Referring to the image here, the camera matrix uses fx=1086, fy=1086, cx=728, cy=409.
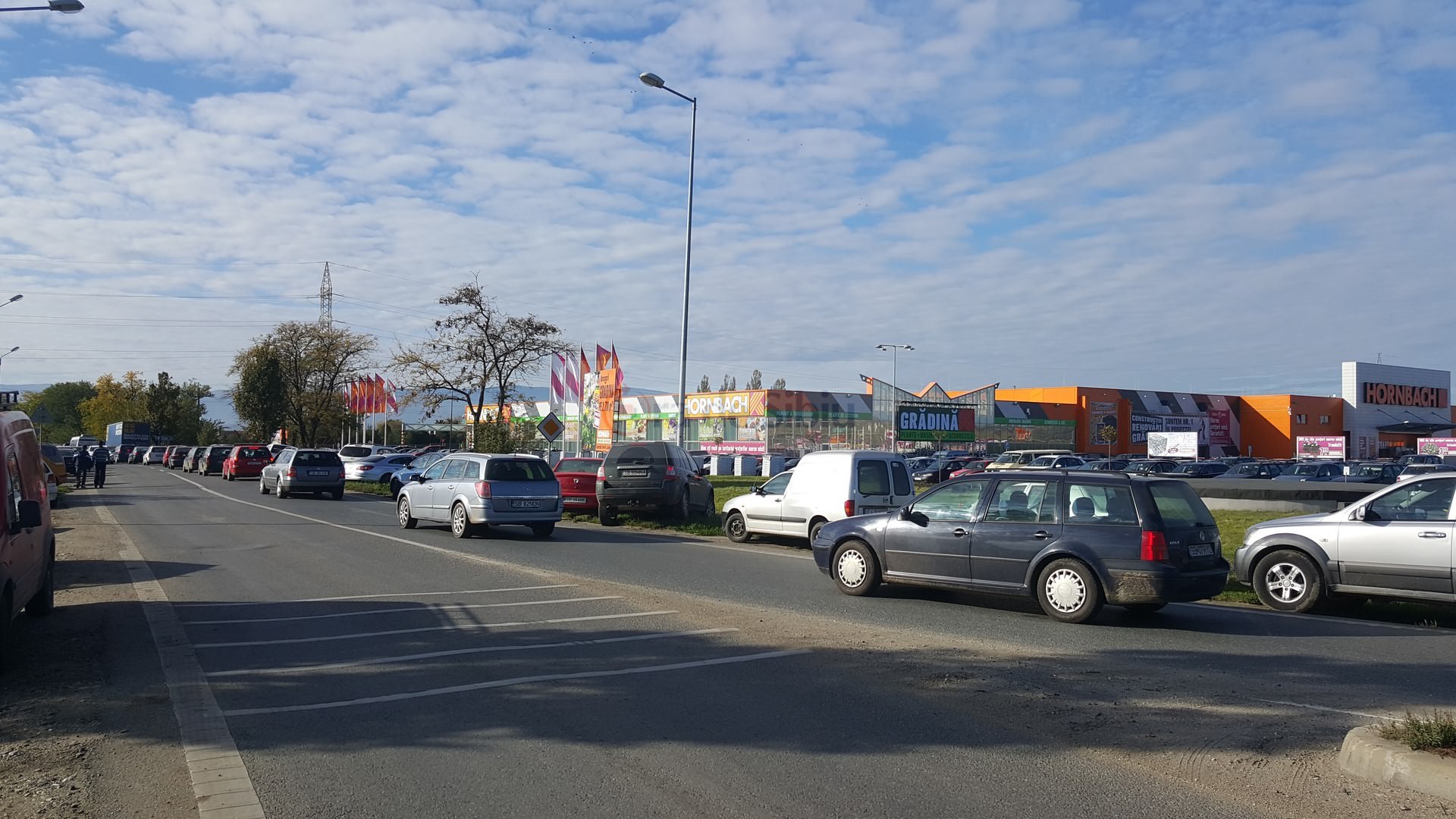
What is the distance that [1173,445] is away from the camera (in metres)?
64.6

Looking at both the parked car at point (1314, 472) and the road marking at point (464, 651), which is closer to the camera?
the road marking at point (464, 651)

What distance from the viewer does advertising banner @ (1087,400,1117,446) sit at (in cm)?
8256

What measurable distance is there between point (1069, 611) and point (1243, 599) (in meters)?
3.80

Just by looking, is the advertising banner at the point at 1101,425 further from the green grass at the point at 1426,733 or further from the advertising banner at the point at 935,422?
the green grass at the point at 1426,733

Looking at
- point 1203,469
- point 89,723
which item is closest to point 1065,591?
point 89,723

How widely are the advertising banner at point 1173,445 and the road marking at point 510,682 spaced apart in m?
59.6

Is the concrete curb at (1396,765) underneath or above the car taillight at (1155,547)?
underneath

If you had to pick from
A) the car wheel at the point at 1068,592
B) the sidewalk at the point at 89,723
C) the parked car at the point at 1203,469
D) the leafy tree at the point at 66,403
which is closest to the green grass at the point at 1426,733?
the car wheel at the point at 1068,592

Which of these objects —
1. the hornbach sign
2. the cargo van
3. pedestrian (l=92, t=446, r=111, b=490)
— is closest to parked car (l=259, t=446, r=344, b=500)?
pedestrian (l=92, t=446, r=111, b=490)

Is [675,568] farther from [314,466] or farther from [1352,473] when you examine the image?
[1352,473]

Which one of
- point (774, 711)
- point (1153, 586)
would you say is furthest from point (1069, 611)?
point (774, 711)

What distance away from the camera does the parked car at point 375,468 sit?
39.5 metres

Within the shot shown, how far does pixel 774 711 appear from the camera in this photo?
22.8ft

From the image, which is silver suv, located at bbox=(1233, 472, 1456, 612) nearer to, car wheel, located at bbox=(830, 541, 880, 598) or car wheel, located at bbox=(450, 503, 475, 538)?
car wheel, located at bbox=(830, 541, 880, 598)
